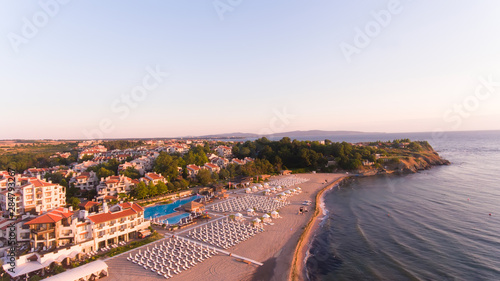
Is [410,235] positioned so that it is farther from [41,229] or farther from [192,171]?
[192,171]

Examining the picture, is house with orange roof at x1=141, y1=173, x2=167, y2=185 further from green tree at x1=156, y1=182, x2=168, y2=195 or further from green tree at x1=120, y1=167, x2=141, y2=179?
green tree at x1=120, y1=167, x2=141, y2=179

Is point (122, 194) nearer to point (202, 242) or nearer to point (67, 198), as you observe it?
point (67, 198)

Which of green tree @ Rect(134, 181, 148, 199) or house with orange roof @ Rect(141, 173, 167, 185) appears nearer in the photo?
green tree @ Rect(134, 181, 148, 199)

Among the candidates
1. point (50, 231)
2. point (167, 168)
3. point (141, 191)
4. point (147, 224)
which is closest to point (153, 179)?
point (141, 191)

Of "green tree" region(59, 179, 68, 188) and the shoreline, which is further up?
"green tree" region(59, 179, 68, 188)

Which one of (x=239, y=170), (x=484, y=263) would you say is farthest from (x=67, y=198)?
(x=484, y=263)

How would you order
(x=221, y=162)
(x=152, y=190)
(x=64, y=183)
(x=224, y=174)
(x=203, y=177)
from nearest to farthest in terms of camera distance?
(x=152, y=190) → (x=64, y=183) → (x=203, y=177) → (x=224, y=174) → (x=221, y=162)

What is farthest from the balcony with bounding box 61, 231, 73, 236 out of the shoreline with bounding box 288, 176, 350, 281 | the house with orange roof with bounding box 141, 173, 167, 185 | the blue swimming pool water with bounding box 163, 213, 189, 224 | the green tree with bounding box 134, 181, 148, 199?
the house with orange roof with bounding box 141, 173, 167, 185

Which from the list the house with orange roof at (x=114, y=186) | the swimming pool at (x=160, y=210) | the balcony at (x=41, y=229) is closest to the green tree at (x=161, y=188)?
the swimming pool at (x=160, y=210)

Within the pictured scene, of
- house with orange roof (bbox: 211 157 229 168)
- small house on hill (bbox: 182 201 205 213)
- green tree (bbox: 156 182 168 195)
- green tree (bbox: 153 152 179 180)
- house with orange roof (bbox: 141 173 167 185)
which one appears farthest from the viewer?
house with orange roof (bbox: 211 157 229 168)

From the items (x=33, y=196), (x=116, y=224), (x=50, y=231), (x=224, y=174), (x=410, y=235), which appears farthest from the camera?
(x=224, y=174)
